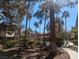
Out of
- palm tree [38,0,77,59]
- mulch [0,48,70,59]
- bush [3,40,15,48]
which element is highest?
palm tree [38,0,77,59]

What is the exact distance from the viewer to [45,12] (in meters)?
1.83

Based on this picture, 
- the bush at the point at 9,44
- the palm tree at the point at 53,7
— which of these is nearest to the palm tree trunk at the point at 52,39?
the palm tree at the point at 53,7

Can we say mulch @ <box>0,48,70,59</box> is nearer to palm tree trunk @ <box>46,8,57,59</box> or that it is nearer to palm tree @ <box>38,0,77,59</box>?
palm tree trunk @ <box>46,8,57,59</box>

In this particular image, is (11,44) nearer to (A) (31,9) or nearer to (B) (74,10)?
(A) (31,9)

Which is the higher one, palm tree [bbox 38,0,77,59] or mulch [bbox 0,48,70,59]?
palm tree [bbox 38,0,77,59]

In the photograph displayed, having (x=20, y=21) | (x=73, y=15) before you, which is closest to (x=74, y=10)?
(x=73, y=15)

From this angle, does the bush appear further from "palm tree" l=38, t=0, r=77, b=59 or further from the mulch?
"palm tree" l=38, t=0, r=77, b=59

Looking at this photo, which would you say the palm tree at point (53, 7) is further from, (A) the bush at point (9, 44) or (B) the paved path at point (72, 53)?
(A) the bush at point (9, 44)

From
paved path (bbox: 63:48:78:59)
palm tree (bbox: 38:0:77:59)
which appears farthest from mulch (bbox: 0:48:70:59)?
palm tree (bbox: 38:0:77:59)

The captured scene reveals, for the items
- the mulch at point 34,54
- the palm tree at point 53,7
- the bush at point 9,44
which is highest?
the palm tree at point 53,7

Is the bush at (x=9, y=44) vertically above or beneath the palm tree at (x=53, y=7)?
beneath

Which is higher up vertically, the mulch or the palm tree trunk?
the palm tree trunk

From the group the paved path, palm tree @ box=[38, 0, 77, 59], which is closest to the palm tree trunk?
palm tree @ box=[38, 0, 77, 59]

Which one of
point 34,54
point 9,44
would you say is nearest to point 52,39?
point 34,54
